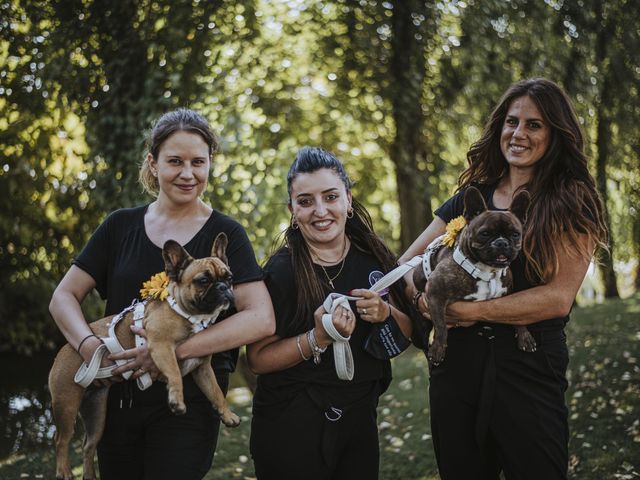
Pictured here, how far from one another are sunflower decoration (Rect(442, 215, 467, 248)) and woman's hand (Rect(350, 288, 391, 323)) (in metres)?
0.54

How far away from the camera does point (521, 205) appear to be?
→ 3045 mm

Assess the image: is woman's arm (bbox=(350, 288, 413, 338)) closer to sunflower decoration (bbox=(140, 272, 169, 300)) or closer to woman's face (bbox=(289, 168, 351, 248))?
woman's face (bbox=(289, 168, 351, 248))

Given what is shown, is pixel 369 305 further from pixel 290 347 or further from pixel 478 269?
pixel 478 269

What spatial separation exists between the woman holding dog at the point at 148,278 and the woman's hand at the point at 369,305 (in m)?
0.41

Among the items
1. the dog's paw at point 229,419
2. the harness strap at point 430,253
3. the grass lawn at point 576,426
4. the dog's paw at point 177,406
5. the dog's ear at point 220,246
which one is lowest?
the grass lawn at point 576,426

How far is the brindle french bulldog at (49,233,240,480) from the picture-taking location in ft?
9.56

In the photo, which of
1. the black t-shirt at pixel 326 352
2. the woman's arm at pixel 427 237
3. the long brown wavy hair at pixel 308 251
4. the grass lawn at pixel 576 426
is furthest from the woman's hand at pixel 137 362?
the grass lawn at pixel 576 426

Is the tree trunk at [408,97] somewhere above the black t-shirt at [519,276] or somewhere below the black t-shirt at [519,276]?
above

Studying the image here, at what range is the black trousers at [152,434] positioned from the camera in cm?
284

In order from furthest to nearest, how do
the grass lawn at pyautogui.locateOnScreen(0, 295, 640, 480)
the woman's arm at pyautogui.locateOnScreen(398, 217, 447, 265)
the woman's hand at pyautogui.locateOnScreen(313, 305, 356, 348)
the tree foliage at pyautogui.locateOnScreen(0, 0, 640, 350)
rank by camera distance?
the tree foliage at pyautogui.locateOnScreen(0, 0, 640, 350)
the grass lawn at pyautogui.locateOnScreen(0, 295, 640, 480)
the woman's arm at pyautogui.locateOnScreen(398, 217, 447, 265)
the woman's hand at pyautogui.locateOnScreen(313, 305, 356, 348)

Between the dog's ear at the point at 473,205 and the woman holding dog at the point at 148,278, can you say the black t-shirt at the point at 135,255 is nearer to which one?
the woman holding dog at the point at 148,278

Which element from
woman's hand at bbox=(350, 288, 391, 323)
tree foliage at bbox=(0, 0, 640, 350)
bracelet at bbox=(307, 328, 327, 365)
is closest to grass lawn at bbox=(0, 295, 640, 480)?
tree foliage at bbox=(0, 0, 640, 350)

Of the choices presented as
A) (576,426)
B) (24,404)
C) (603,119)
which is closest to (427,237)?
(576,426)

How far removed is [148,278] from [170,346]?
0.34 meters
